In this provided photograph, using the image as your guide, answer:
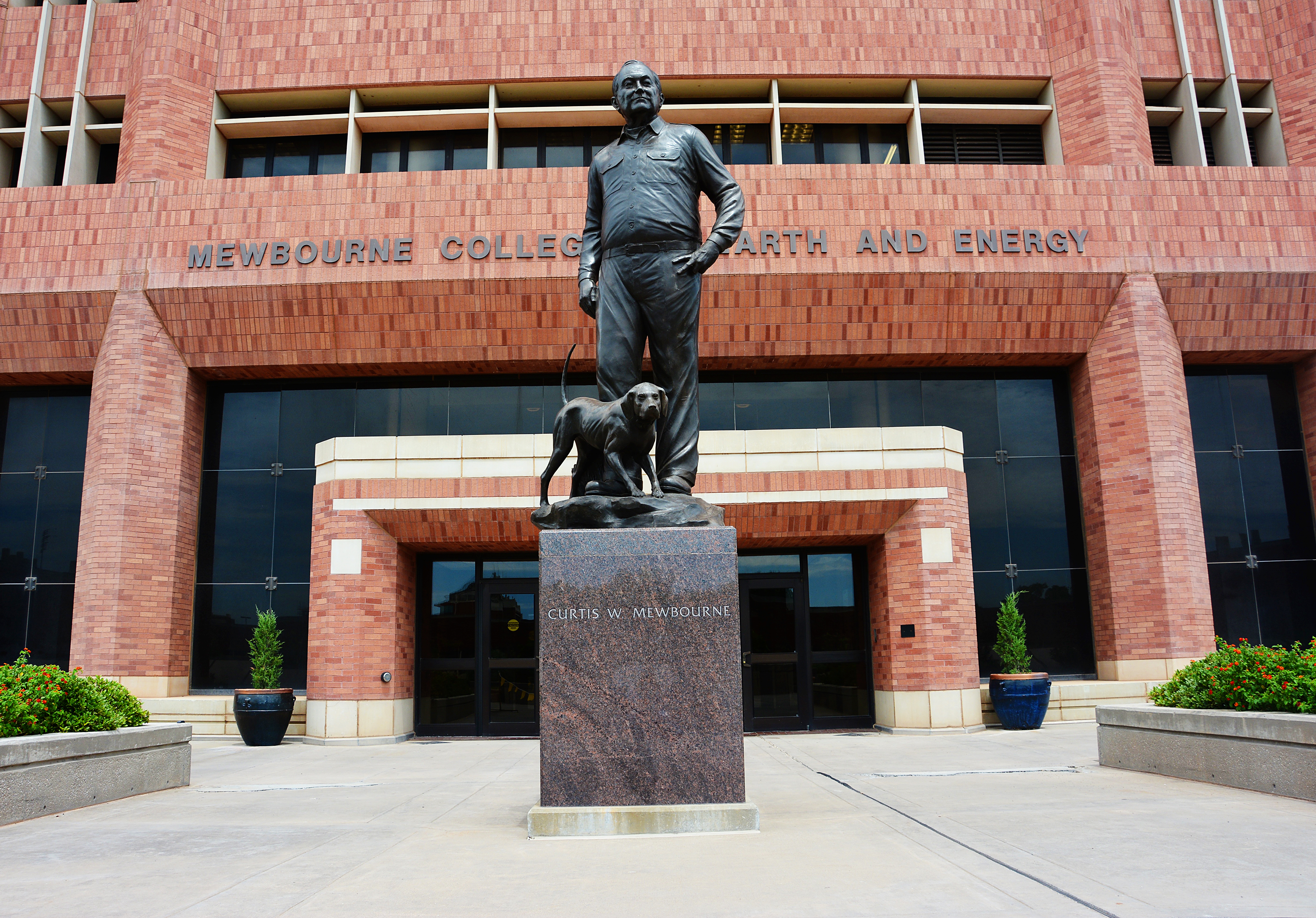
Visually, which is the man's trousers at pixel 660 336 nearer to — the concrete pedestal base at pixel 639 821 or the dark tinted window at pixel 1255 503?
the concrete pedestal base at pixel 639 821

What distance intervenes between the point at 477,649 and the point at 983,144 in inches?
592

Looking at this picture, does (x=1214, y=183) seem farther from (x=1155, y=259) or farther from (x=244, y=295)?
(x=244, y=295)

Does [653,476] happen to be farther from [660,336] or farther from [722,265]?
[722,265]

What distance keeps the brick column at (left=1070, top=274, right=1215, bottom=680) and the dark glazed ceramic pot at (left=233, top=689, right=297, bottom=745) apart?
14878mm

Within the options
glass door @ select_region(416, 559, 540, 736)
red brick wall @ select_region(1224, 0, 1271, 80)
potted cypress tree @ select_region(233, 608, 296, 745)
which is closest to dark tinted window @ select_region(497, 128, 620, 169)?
glass door @ select_region(416, 559, 540, 736)

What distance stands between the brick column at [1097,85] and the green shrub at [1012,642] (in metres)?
9.05

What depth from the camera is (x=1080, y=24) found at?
18.0 m

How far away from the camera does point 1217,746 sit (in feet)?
24.9

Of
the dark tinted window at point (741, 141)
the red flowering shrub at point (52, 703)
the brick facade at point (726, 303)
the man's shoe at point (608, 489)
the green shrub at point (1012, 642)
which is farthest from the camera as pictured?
the dark tinted window at point (741, 141)

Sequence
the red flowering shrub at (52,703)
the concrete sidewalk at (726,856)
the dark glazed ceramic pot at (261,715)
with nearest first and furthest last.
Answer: the concrete sidewalk at (726,856)
the red flowering shrub at (52,703)
the dark glazed ceramic pot at (261,715)

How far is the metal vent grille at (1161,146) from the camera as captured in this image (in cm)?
1944

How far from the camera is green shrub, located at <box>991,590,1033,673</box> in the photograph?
15.2 m

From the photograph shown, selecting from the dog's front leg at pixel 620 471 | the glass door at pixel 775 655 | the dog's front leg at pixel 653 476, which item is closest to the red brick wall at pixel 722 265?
the glass door at pixel 775 655

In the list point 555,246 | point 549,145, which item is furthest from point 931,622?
point 549,145
